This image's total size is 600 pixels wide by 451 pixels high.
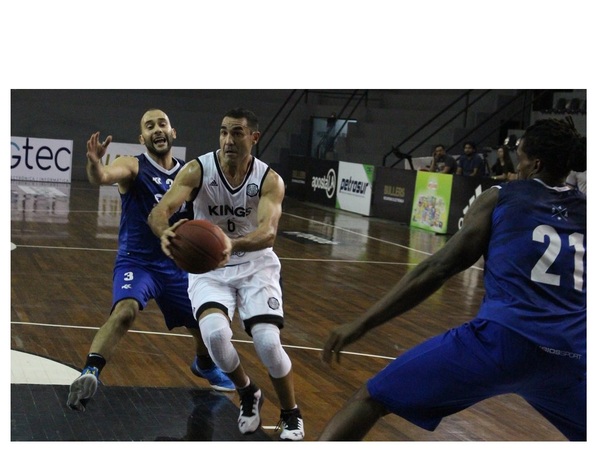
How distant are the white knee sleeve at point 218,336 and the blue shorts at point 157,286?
25.3 inches

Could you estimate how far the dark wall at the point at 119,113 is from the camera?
21062 mm

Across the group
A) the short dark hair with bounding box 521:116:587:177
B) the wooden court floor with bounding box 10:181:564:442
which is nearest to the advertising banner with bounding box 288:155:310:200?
the wooden court floor with bounding box 10:181:564:442

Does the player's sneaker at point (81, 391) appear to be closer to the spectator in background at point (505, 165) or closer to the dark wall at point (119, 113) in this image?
the spectator in background at point (505, 165)

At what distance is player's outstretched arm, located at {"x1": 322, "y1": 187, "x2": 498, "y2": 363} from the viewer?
293 cm

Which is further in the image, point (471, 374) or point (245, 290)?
point (245, 290)

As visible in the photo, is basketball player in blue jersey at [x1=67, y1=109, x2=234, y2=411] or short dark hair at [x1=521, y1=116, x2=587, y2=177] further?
basketball player in blue jersey at [x1=67, y1=109, x2=234, y2=411]

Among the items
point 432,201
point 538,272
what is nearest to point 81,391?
point 538,272

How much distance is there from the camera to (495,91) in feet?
65.9

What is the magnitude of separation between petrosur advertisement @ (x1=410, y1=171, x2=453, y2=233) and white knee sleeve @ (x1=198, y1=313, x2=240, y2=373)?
10091 mm

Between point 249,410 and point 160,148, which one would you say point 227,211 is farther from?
point 249,410

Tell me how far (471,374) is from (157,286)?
102 inches

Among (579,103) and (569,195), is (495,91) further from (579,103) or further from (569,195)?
(569,195)

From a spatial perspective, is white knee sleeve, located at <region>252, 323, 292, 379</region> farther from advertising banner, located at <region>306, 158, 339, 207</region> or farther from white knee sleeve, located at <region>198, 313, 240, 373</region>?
advertising banner, located at <region>306, 158, 339, 207</region>

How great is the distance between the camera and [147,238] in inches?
207
